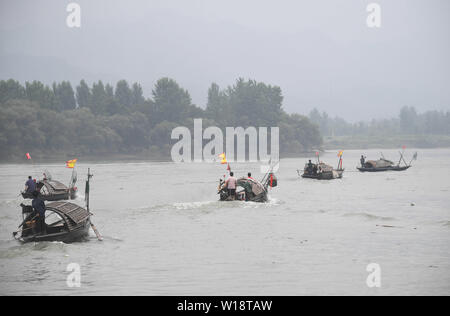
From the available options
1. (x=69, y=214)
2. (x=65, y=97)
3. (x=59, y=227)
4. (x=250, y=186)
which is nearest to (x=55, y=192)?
(x=250, y=186)

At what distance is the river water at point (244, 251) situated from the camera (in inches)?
623

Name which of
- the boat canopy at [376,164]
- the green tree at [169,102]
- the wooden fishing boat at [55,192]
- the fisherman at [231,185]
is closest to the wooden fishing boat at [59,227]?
the fisherman at [231,185]

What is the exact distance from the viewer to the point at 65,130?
11675cm

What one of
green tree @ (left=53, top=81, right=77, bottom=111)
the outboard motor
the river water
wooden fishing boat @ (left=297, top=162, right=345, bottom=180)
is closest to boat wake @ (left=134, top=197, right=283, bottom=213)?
the river water

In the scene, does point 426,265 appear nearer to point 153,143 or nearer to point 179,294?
point 179,294

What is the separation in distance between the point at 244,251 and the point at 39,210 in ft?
26.8

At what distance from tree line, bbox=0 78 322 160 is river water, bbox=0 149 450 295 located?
74096 mm

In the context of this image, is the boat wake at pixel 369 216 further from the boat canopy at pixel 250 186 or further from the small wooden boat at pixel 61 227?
the small wooden boat at pixel 61 227

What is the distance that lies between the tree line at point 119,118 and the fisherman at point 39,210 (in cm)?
8684

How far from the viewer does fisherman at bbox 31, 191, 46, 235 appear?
20.6 meters

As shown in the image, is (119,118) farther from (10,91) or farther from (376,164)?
(376,164)

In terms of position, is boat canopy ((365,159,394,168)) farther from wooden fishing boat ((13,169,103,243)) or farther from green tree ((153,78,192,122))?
green tree ((153,78,192,122))

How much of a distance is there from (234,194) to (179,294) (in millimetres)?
19580
